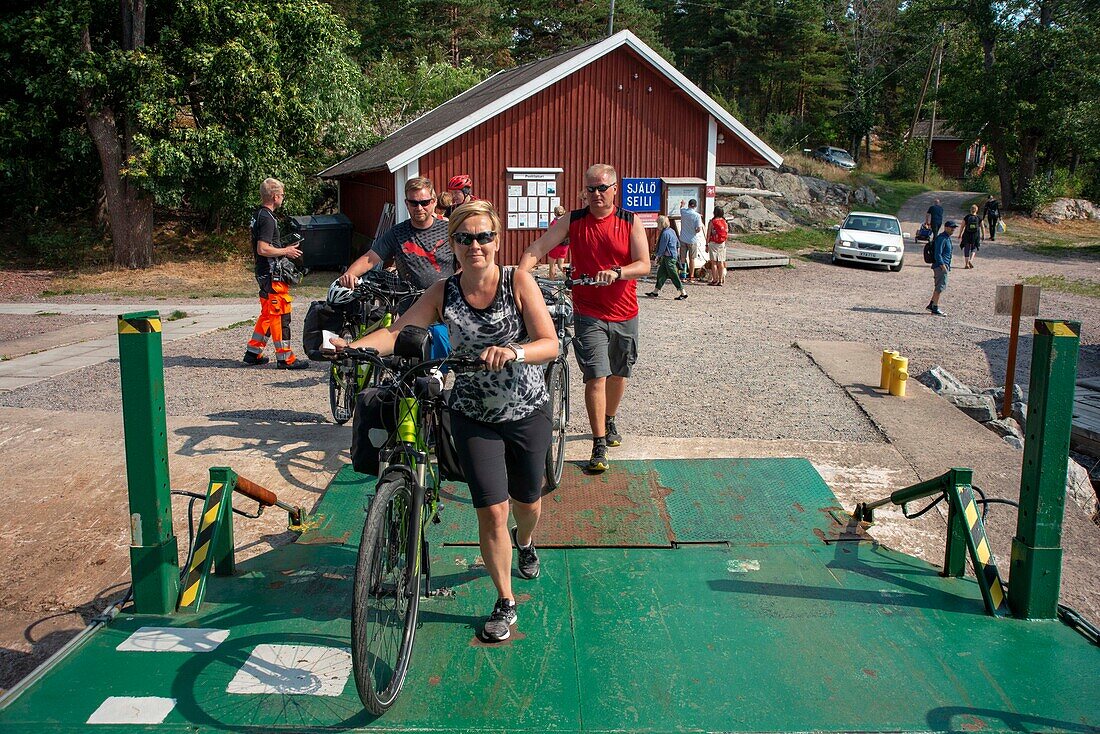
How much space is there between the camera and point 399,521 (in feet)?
11.3

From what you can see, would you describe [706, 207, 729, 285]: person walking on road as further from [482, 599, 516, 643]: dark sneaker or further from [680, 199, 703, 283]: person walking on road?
[482, 599, 516, 643]: dark sneaker

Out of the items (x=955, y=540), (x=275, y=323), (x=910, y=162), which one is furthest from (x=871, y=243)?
(x=910, y=162)

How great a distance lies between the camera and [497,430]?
11.9 ft

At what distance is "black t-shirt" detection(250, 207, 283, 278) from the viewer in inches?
336

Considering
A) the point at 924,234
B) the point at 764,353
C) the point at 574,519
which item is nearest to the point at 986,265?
the point at 924,234

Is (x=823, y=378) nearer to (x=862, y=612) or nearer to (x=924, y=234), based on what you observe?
(x=862, y=612)

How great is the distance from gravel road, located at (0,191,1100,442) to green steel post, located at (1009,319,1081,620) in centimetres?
301

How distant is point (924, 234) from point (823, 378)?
16.4m

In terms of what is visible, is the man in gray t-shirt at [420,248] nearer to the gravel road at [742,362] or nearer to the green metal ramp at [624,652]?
the gravel road at [742,362]

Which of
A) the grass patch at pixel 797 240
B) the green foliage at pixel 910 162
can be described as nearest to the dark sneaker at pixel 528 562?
the grass patch at pixel 797 240

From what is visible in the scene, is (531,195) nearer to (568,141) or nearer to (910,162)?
(568,141)

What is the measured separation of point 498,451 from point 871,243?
70.1 feet

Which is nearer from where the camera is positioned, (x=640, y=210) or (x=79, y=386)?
(x=79, y=386)

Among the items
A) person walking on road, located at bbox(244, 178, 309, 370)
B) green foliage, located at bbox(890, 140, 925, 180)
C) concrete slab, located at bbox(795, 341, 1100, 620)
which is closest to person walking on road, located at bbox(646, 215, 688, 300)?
concrete slab, located at bbox(795, 341, 1100, 620)
